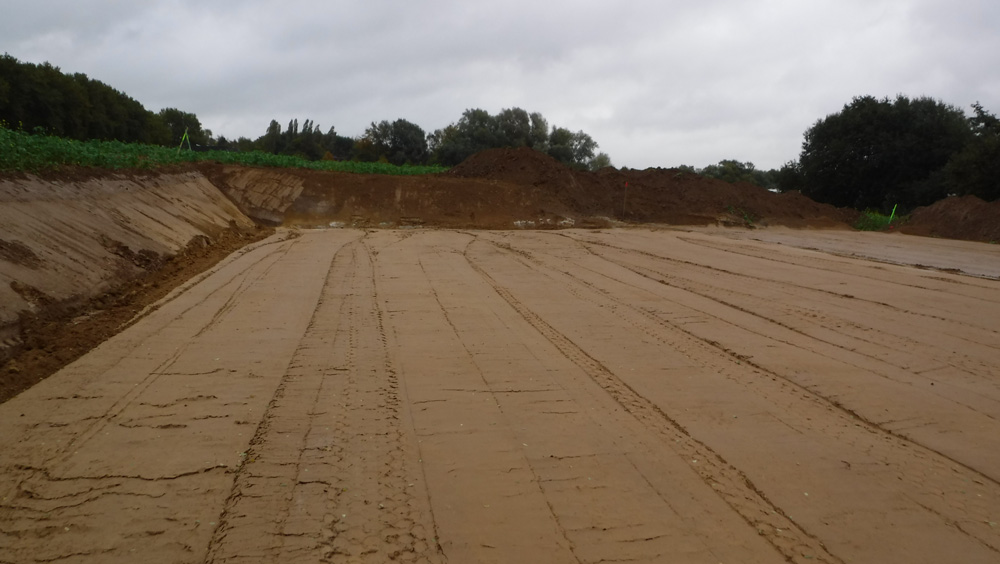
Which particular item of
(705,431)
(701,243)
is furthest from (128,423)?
(701,243)

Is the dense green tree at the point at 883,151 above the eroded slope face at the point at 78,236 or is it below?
above

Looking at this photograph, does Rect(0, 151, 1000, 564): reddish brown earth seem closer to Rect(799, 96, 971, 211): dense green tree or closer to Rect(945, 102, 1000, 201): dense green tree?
Rect(945, 102, 1000, 201): dense green tree

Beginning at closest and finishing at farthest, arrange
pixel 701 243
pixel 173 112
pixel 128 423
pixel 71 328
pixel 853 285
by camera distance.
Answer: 1. pixel 128 423
2. pixel 71 328
3. pixel 853 285
4. pixel 701 243
5. pixel 173 112

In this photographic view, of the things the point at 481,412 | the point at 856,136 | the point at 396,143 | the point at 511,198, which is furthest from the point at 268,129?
the point at 481,412

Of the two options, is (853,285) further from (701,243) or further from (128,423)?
(128,423)

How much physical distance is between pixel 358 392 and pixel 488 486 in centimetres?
216

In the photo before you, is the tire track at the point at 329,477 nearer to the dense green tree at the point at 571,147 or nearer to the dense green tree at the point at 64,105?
the dense green tree at the point at 64,105

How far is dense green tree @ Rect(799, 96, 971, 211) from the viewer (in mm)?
38875

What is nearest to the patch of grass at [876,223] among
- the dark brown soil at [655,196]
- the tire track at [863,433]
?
the dark brown soil at [655,196]

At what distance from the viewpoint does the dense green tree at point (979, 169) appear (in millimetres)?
29953

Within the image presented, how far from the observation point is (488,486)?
438cm

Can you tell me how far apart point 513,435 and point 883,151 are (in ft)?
144

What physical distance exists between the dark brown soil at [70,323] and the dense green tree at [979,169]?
34.6 meters

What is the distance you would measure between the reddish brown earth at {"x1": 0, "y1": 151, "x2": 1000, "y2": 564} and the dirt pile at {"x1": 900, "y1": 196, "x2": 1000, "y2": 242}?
1729 cm
